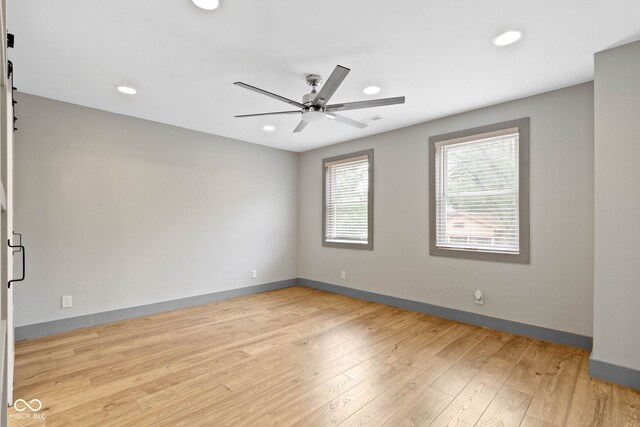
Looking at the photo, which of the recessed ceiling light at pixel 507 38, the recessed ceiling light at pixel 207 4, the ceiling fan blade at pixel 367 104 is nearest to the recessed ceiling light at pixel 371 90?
the ceiling fan blade at pixel 367 104

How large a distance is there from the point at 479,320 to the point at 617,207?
6.06ft

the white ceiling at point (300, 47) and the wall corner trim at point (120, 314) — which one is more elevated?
the white ceiling at point (300, 47)

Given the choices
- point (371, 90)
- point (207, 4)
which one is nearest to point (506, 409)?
point (371, 90)

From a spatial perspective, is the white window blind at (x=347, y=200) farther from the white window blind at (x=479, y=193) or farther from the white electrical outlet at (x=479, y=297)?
the white electrical outlet at (x=479, y=297)

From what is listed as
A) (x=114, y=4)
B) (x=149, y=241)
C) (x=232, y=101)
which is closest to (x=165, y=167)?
(x=149, y=241)

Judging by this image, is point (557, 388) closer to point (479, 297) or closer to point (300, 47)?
point (479, 297)

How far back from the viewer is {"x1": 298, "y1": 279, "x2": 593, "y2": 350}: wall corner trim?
303cm

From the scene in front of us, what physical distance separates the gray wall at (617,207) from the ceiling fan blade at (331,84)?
206 cm

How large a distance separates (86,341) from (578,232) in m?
4.98

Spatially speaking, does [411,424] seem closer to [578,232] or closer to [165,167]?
[578,232]

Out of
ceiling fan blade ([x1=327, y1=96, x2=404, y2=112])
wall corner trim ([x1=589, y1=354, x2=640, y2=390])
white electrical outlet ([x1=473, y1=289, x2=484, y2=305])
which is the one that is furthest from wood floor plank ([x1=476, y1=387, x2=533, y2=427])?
ceiling fan blade ([x1=327, y1=96, x2=404, y2=112])

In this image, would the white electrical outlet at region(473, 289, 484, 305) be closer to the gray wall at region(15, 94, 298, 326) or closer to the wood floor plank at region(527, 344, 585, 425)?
the wood floor plank at region(527, 344, 585, 425)

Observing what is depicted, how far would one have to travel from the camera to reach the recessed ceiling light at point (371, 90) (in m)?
3.05

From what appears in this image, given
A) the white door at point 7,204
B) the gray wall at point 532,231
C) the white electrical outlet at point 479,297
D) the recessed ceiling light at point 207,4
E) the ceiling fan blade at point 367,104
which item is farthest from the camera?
the white electrical outlet at point 479,297
